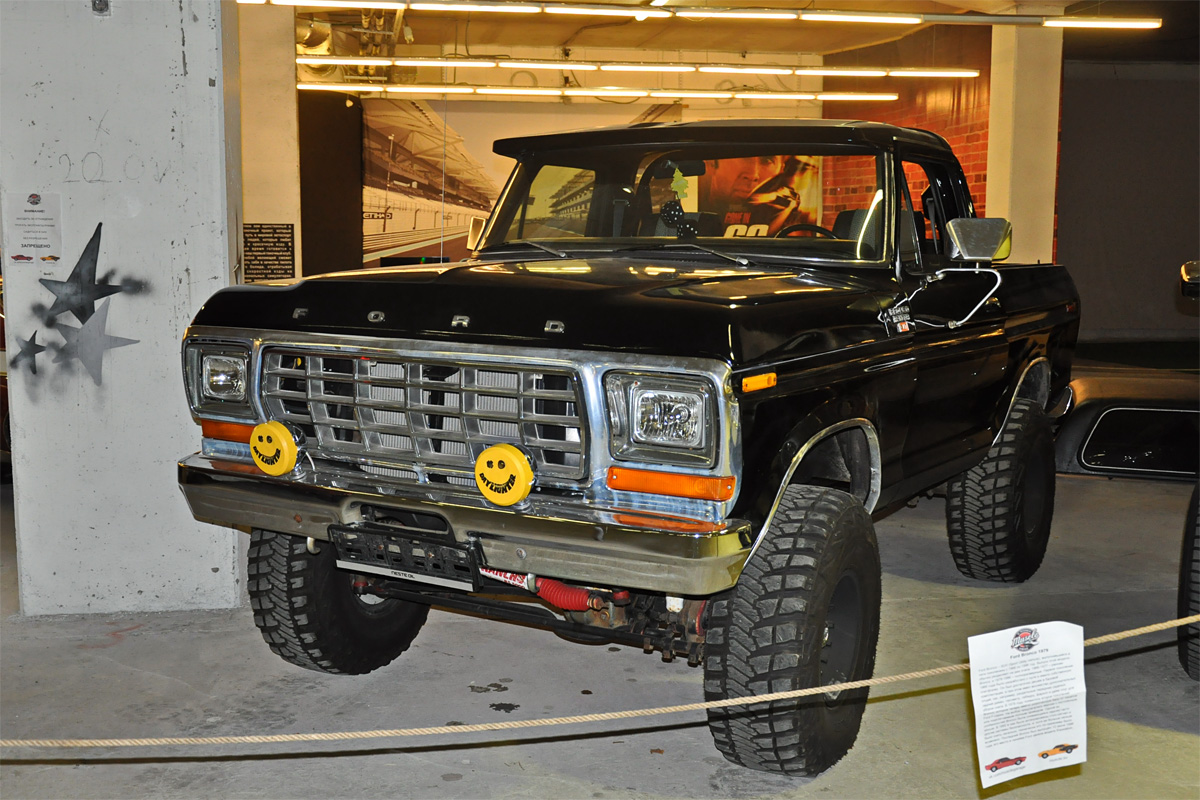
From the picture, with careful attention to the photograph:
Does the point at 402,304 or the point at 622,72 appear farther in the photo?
the point at 622,72

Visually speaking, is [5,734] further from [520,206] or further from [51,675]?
[520,206]

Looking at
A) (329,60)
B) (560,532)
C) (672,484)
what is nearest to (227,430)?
(560,532)

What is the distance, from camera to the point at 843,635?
349cm

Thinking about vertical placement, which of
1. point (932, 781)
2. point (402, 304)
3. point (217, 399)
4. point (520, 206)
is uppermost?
point (520, 206)

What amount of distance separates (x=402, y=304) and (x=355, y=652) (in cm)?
153

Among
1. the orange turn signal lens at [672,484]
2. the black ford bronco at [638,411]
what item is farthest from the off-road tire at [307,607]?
the orange turn signal lens at [672,484]

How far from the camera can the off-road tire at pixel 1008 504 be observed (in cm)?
503

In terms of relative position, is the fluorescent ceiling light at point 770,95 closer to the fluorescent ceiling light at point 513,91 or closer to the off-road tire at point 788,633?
the fluorescent ceiling light at point 513,91

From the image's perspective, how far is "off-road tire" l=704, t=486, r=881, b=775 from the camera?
10.1 ft

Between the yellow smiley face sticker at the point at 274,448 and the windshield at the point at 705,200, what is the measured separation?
136cm

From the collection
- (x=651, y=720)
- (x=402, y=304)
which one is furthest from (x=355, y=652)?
(x=402, y=304)

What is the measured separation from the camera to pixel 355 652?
→ 415cm

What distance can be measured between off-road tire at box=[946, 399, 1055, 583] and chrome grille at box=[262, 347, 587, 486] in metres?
2.62

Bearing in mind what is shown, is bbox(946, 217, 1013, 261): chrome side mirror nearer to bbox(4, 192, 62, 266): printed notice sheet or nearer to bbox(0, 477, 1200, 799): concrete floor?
bbox(0, 477, 1200, 799): concrete floor
